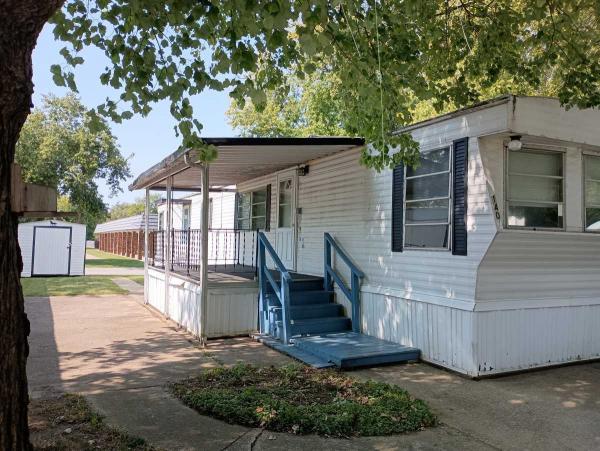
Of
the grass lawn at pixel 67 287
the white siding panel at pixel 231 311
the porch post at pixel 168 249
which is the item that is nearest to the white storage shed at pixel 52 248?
the grass lawn at pixel 67 287

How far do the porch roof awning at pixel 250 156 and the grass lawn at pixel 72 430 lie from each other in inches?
151

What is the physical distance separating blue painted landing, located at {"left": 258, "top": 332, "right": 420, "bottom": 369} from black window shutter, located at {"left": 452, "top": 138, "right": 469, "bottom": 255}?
1585 millimetres

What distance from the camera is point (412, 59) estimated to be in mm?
6395

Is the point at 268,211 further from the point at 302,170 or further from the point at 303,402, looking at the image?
the point at 303,402

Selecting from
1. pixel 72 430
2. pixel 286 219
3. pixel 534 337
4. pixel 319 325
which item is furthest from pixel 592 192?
pixel 72 430

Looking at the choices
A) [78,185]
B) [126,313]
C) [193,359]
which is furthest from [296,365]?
[78,185]

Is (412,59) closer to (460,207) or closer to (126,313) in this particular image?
(460,207)

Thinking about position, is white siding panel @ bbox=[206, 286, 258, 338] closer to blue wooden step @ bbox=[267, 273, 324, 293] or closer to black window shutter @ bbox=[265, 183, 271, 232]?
blue wooden step @ bbox=[267, 273, 324, 293]

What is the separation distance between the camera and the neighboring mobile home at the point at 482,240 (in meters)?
5.93

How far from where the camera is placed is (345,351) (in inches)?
257

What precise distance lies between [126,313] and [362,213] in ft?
19.9

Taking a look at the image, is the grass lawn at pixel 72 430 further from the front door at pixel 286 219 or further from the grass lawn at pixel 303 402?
the front door at pixel 286 219

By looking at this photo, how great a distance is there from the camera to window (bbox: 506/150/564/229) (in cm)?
604

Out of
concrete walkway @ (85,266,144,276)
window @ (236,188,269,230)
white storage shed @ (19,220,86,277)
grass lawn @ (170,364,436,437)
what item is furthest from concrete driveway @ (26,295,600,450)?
concrete walkway @ (85,266,144,276)
